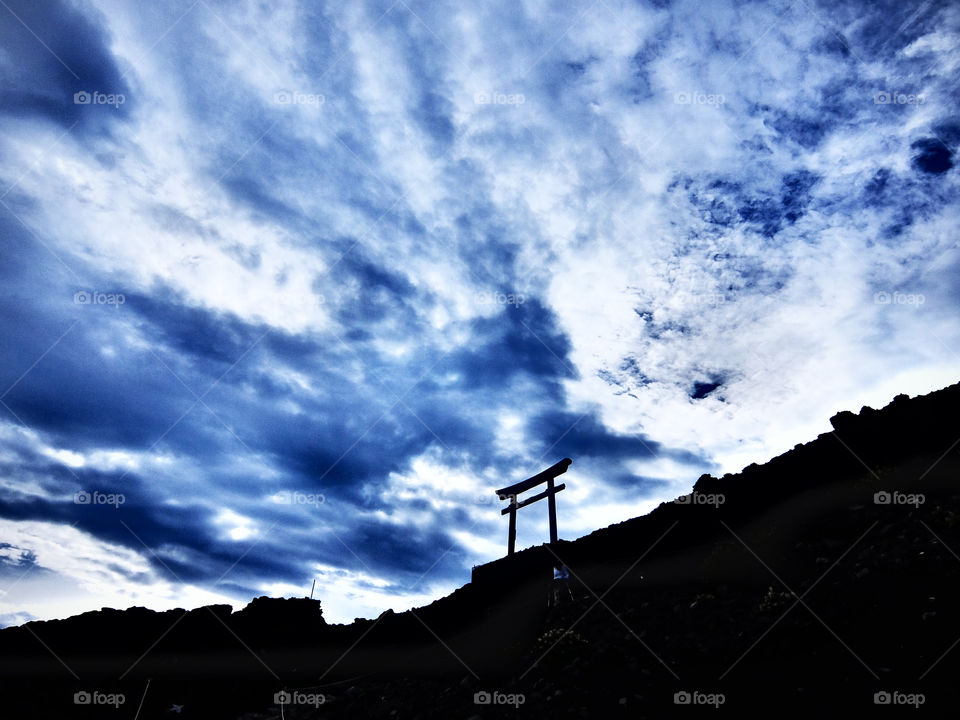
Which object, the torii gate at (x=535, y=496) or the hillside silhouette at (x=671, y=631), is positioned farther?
the torii gate at (x=535, y=496)

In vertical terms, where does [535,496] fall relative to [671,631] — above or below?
above

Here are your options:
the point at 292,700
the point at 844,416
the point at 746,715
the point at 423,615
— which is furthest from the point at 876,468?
the point at 292,700

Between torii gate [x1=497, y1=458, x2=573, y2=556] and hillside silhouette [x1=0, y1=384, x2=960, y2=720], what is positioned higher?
torii gate [x1=497, y1=458, x2=573, y2=556]

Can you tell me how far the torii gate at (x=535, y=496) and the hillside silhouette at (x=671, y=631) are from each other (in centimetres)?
77

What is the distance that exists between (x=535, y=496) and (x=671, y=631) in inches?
249

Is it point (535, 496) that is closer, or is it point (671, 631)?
point (671, 631)

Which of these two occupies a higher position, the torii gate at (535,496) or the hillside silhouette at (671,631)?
the torii gate at (535,496)

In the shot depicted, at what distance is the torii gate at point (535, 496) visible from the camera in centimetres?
1587

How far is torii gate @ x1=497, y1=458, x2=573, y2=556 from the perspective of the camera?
1587cm

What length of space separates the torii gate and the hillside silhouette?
775mm

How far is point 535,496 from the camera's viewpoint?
16438 mm

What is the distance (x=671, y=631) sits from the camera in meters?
10.6

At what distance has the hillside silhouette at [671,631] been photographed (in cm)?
822

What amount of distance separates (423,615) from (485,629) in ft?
12.0
